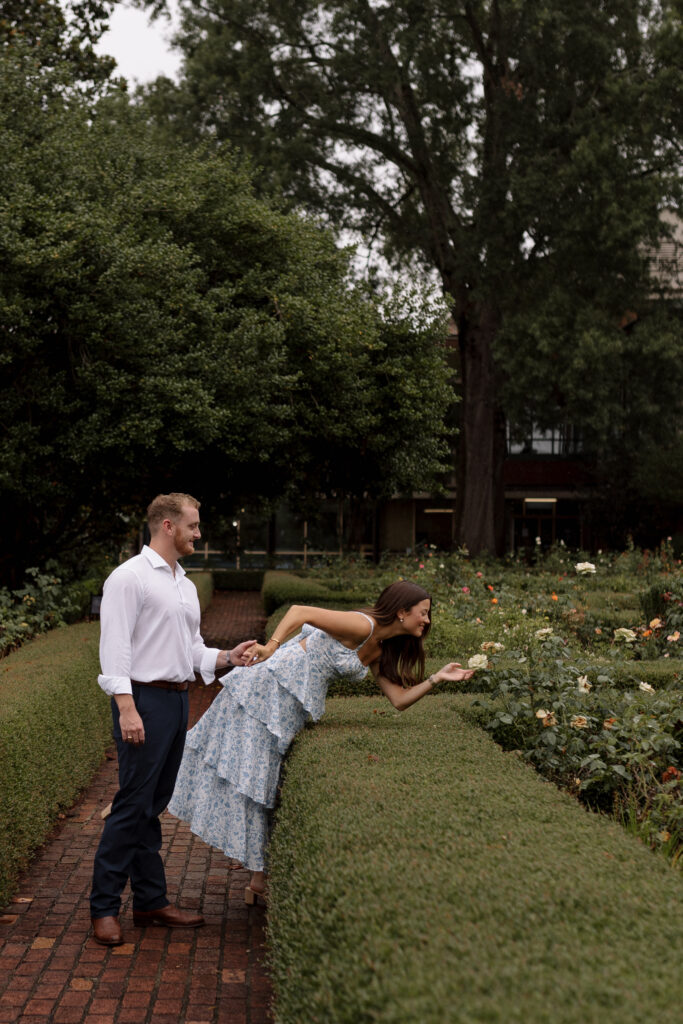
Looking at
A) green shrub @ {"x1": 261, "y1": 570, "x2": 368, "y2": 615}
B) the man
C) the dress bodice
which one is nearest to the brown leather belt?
the man

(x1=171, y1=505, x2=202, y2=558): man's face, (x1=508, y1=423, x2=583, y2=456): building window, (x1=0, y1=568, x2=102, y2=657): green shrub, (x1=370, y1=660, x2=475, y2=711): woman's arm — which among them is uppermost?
(x1=508, y1=423, x2=583, y2=456): building window

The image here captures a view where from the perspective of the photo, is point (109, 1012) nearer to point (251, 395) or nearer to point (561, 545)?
point (251, 395)

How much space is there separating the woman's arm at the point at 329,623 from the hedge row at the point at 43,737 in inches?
60.5

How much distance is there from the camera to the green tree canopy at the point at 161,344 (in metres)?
11.2

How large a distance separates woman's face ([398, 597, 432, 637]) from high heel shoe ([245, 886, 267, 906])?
1396 mm

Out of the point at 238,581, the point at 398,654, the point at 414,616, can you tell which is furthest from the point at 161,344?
the point at 238,581

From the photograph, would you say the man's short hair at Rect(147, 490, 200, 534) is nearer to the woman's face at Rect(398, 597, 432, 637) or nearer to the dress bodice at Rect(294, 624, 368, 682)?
the dress bodice at Rect(294, 624, 368, 682)

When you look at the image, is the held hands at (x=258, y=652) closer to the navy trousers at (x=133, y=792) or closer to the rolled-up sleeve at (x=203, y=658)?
the rolled-up sleeve at (x=203, y=658)

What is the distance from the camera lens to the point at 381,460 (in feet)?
51.4

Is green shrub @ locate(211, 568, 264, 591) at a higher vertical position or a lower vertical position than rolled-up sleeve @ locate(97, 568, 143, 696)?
lower

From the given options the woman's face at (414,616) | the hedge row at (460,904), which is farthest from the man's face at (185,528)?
the hedge row at (460,904)

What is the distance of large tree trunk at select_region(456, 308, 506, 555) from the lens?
22.7m

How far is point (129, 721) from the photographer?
4.14m

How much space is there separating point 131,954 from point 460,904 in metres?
2.28
